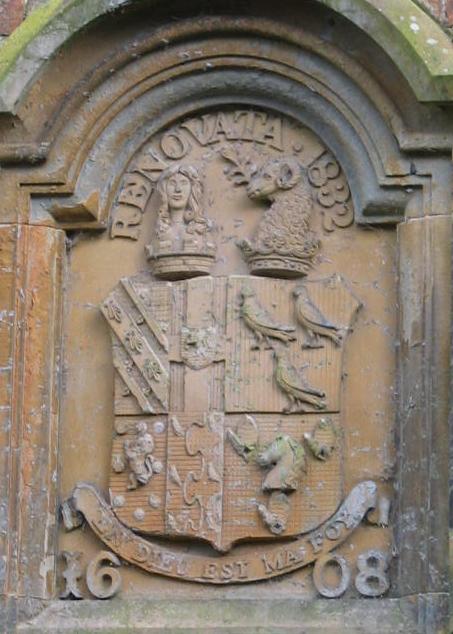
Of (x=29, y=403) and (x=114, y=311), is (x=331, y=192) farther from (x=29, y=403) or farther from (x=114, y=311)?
(x=29, y=403)

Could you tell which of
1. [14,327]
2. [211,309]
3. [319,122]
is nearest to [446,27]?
[319,122]

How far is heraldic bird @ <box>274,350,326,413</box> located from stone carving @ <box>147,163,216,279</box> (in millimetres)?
463

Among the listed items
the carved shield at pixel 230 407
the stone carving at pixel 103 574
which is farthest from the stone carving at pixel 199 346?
the stone carving at pixel 103 574

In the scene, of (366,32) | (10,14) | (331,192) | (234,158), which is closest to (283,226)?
(331,192)

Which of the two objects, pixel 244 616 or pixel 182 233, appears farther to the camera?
pixel 182 233

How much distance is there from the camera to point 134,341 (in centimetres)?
859

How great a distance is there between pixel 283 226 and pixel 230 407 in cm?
67

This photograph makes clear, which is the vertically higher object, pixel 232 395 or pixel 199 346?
pixel 199 346

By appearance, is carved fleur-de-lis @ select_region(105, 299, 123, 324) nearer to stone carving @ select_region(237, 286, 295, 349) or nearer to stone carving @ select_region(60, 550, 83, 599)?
stone carving @ select_region(237, 286, 295, 349)

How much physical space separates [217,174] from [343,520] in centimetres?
135

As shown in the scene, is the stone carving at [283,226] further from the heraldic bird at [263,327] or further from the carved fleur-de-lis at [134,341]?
the carved fleur-de-lis at [134,341]

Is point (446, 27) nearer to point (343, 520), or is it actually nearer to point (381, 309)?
point (381, 309)

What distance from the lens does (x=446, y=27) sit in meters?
8.47

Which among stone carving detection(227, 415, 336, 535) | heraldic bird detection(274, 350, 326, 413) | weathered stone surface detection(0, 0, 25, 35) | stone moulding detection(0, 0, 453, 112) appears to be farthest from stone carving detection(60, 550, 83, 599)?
weathered stone surface detection(0, 0, 25, 35)
